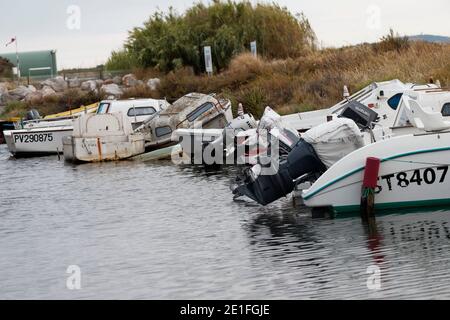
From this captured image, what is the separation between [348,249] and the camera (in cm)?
1881

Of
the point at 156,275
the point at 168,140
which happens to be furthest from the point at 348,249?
the point at 168,140

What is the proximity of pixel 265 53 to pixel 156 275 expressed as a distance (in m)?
48.5

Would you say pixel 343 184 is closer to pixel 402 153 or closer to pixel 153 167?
pixel 402 153

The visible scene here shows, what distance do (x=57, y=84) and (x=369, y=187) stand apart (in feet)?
174

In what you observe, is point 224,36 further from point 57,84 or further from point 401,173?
point 401,173

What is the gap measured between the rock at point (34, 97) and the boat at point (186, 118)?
2709 cm

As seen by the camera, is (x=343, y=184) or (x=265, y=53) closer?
(x=343, y=184)

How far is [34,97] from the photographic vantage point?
6762 centimetres

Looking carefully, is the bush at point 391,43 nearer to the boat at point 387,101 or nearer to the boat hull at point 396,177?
the boat at point 387,101

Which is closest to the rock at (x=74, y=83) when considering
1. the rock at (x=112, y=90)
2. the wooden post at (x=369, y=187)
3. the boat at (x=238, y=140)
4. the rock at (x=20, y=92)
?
the rock at (x=20, y=92)

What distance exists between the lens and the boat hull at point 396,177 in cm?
2028

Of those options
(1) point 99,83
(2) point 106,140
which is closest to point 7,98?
(1) point 99,83

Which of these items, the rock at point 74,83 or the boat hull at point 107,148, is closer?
the boat hull at point 107,148
